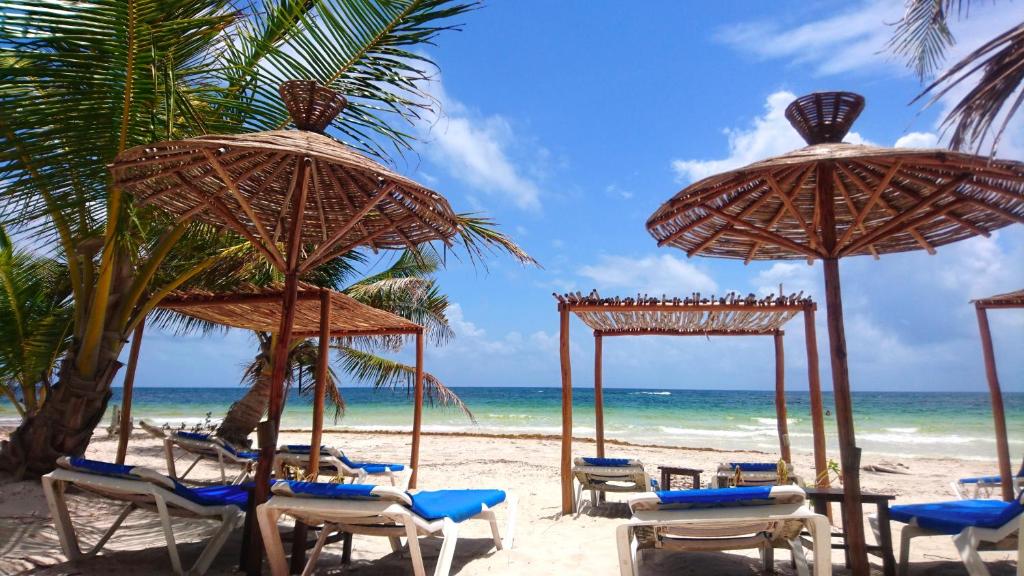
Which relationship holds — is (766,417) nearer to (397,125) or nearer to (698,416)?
(698,416)

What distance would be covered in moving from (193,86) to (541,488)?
5.65 meters

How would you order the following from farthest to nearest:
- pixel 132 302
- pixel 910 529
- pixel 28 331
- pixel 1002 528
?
pixel 28 331 → pixel 132 302 → pixel 910 529 → pixel 1002 528

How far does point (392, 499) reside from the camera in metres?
3.04

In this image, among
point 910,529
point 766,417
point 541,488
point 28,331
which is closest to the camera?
point 910,529

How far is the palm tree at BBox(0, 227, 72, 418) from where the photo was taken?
5.84 meters

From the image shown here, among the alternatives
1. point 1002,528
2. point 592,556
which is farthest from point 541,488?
point 1002,528

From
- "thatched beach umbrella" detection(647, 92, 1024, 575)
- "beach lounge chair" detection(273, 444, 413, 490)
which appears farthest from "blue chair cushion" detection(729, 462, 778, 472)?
"beach lounge chair" detection(273, 444, 413, 490)

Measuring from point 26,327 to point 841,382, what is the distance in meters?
7.16

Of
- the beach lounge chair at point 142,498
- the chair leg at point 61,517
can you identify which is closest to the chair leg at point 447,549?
the beach lounge chair at point 142,498

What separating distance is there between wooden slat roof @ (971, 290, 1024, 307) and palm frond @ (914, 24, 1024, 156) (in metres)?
5.02

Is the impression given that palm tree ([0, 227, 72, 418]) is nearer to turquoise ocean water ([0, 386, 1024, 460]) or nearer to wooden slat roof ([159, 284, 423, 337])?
wooden slat roof ([159, 284, 423, 337])

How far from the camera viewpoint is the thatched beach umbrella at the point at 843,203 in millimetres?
3129

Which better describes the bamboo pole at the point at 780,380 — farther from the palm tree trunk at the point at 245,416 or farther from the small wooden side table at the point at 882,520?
the palm tree trunk at the point at 245,416

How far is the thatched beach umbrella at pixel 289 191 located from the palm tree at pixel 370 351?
4960 mm
